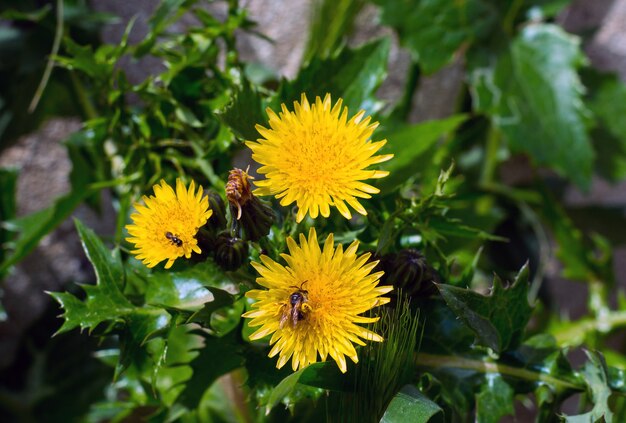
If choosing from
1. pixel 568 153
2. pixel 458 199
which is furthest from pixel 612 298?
pixel 458 199

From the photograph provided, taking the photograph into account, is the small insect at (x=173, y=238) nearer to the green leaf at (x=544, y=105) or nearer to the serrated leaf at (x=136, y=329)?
the serrated leaf at (x=136, y=329)

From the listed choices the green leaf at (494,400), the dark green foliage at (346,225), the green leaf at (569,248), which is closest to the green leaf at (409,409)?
the dark green foliage at (346,225)

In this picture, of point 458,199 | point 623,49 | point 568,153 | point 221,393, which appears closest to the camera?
point 221,393

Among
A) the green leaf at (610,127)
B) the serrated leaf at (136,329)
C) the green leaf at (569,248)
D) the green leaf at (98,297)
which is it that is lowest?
the green leaf at (569,248)

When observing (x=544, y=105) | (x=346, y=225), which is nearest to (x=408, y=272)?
(x=346, y=225)

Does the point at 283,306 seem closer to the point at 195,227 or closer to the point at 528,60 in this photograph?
the point at 195,227

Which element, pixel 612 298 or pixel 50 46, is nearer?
pixel 50 46

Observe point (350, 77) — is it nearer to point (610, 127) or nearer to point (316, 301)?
point (316, 301)
